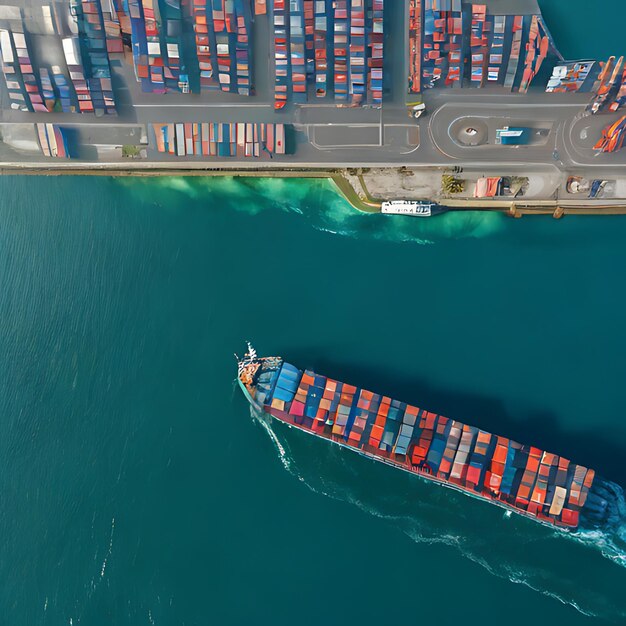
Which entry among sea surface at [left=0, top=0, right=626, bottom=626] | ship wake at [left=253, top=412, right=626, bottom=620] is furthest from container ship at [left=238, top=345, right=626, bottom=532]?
sea surface at [left=0, top=0, right=626, bottom=626]

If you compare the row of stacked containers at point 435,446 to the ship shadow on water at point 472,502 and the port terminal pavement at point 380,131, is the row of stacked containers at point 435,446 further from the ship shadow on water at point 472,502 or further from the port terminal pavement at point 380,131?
the port terminal pavement at point 380,131

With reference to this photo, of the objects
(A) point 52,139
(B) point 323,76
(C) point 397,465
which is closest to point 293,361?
(C) point 397,465

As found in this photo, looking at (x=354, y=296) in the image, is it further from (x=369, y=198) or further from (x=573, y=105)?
(x=573, y=105)

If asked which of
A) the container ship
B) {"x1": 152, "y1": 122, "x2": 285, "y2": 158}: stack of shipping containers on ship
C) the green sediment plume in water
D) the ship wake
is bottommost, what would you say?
the ship wake

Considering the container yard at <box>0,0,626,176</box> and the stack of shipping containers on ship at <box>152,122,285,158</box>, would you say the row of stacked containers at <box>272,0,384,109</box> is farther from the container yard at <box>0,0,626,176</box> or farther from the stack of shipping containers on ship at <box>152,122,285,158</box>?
the stack of shipping containers on ship at <box>152,122,285,158</box>

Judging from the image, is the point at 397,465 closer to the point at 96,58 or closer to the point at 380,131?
the point at 380,131

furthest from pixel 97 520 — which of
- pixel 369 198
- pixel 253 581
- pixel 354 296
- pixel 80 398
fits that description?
pixel 369 198
